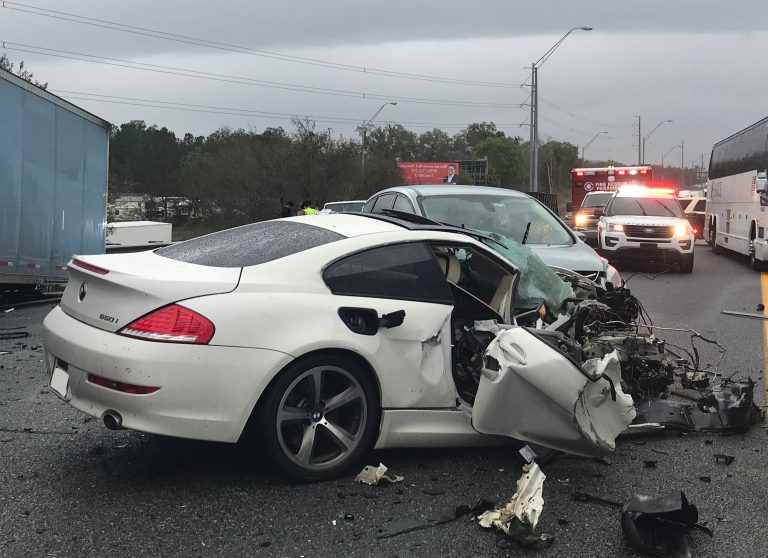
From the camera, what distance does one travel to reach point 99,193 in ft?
45.8

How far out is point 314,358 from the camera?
159 inches

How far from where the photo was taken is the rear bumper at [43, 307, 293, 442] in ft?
12.3

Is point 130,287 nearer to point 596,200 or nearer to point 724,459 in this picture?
point 724,459

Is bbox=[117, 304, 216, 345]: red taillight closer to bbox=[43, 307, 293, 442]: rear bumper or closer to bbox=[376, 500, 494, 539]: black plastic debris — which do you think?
bbox=[43, 307, 293, 442]: rear bumper

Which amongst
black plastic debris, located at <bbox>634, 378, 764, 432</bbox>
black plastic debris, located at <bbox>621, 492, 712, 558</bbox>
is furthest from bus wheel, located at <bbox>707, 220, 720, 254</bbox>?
black plastic debris, located at <bbox>621, 492, 712, 558</bbox>

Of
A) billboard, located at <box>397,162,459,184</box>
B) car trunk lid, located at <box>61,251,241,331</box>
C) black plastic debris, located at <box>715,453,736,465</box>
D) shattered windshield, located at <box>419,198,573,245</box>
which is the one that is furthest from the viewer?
billboard, located at <box>397,162,459,184</box>

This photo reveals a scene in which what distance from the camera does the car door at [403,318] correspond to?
4.24m

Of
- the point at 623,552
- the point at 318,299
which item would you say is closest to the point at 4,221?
the point at 318,299

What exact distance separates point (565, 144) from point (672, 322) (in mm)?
104504

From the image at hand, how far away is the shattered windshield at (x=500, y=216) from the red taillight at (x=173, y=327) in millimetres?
4863

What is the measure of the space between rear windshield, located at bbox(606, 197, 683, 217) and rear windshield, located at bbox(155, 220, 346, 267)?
49.6ft

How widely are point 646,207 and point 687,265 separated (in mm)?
1942

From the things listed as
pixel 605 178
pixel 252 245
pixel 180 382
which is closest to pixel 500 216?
pixel 252 245

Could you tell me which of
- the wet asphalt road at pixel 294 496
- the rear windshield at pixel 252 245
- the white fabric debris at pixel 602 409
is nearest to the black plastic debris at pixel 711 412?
the wet asphalt road at pixel 294 496
